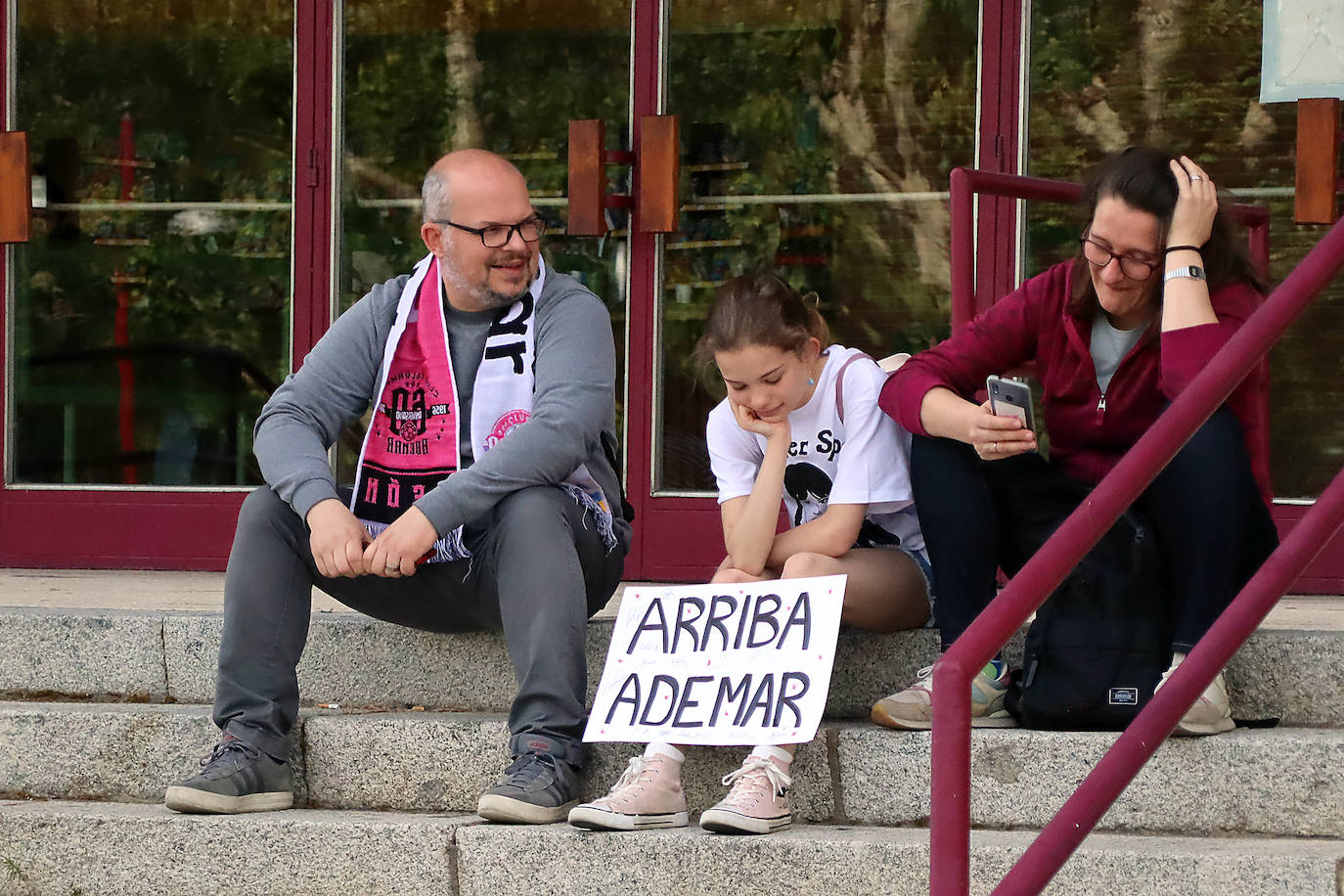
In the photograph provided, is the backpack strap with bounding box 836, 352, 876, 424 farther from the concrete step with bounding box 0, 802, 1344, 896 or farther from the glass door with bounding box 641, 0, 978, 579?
the glass door with bounding box 641, 0, 978, 579

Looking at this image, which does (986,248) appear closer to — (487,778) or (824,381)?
(824,381)

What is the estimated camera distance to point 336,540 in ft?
10.9

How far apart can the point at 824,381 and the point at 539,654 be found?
839mm

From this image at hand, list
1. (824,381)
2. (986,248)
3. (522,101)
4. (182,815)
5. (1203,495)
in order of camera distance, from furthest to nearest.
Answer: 1. (522,101)
2. (986,248)
3. (824,381)
4. (182,815)
5. (1203,495)

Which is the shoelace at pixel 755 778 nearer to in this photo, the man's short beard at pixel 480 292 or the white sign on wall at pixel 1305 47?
the man's short beard at pixel 480 292

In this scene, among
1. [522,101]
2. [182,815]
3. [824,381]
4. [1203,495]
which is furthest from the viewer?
[522,101]

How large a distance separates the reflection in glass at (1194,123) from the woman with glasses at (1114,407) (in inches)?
75.4

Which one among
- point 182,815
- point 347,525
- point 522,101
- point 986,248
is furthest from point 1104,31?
point 182,815

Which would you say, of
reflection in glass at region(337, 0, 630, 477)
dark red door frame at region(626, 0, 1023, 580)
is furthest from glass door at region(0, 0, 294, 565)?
dark red door frame at region(626, 0, 1023, 580)

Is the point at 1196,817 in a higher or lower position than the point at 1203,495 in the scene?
lower

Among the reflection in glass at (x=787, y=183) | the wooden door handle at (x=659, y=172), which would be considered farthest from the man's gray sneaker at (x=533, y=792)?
the wooden door handle at (x=659, y=172)

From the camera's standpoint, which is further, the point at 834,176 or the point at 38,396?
the point at 38,396

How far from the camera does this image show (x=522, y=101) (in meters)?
5.73

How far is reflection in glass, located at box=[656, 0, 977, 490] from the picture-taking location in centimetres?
552
